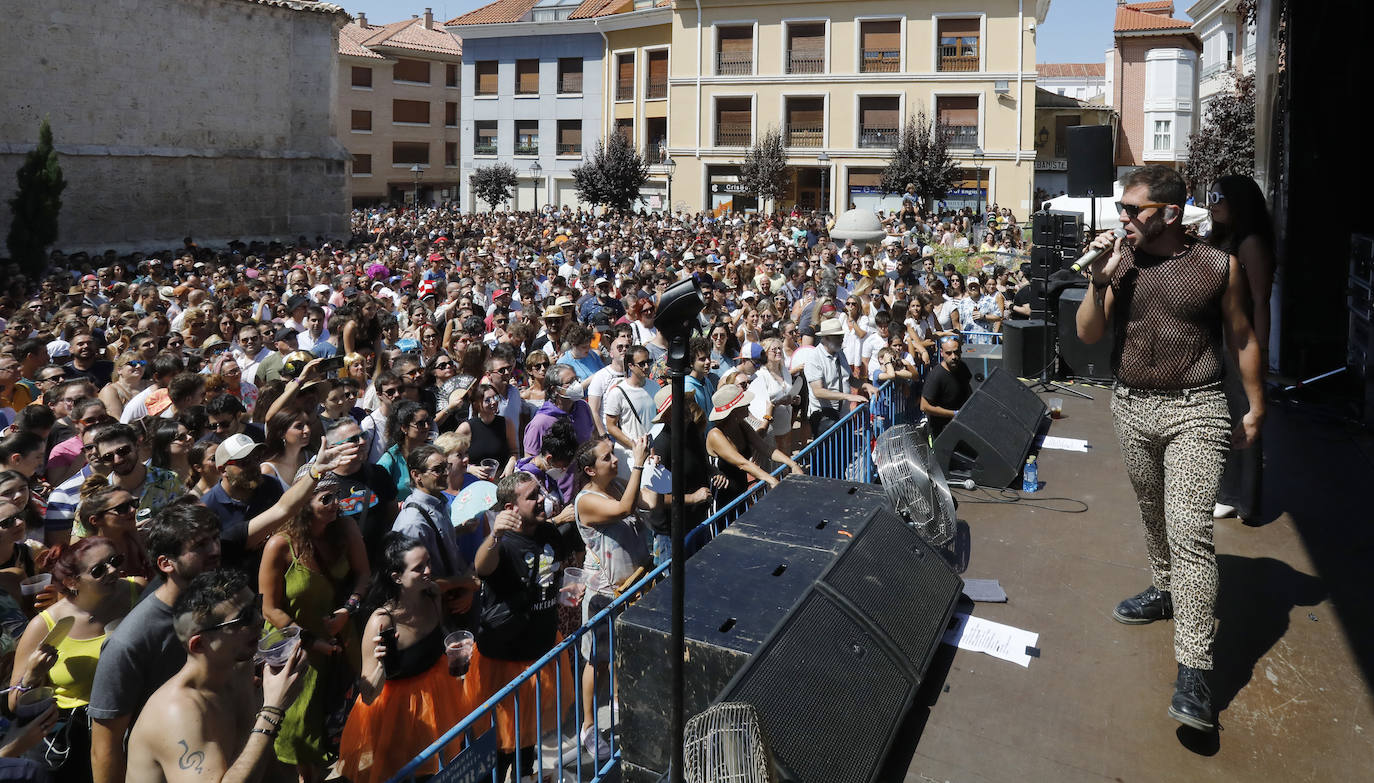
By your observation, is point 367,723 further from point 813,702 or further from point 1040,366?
point 1040,366

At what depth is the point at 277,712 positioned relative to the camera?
3.21 m

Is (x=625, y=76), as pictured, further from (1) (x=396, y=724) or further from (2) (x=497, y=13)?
(1) (x=396, y=724)

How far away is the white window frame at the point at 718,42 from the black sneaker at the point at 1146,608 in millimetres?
39708

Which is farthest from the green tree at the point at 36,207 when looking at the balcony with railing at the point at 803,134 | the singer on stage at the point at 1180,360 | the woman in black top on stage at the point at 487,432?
the balcony with railing at the point at 803,134

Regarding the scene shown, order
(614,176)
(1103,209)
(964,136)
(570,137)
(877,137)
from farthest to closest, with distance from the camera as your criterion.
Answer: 1. (570,137)
2. (614,176)
3. (877,137)
4. (964,136)
5. (1103,209)

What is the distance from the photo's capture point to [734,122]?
141ft


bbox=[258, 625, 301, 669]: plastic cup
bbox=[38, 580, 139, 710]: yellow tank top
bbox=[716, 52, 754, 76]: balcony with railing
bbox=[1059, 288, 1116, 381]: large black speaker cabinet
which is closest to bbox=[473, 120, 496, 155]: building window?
bbox=[716, 52, 754, 76]: balcony with railing

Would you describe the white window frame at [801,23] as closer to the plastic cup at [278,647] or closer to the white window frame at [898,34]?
the white window frame at [898,34]

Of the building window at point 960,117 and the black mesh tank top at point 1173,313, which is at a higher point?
the building window at point 960,117

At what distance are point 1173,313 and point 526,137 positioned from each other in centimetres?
4857

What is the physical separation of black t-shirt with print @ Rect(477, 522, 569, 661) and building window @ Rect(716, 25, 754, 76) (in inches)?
1571

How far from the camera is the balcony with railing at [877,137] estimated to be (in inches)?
1591

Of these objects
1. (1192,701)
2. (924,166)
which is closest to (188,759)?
(1192,701)

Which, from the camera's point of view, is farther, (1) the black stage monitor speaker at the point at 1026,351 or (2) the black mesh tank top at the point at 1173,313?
(1) the black stage monitor speaker at the point at 1026,351
